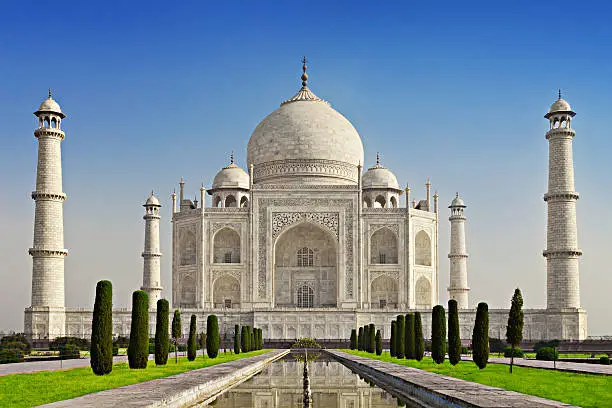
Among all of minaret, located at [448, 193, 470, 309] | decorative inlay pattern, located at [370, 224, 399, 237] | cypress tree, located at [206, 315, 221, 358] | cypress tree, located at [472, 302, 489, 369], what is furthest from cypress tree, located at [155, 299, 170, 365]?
minaret, located at [448, 193, 470, 309]

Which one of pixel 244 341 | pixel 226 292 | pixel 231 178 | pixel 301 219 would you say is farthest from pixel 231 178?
pixel 244 341

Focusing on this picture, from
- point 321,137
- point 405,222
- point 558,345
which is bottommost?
point 558,345

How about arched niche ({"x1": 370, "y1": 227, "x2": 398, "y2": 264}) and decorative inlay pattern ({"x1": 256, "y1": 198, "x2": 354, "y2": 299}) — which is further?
arched niche ({"x1": 370, "y1": 227, "x2": 398, "y2": 264})

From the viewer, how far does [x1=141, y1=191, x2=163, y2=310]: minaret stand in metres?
40.1

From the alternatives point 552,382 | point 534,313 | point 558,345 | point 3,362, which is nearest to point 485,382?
point 552,382

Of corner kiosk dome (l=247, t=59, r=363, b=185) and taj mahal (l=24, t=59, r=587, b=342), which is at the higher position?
corner kiosk dome (l=247, t=59, r=363, b=185)

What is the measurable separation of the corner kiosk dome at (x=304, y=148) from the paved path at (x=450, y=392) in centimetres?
2635

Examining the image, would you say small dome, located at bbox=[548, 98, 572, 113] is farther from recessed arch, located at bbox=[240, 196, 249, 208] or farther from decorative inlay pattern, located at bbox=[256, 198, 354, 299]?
recessed arch, located at bbox=[240, 196, 249, 208]

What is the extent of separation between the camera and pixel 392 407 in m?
9.66

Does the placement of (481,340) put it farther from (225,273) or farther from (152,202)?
(152,202)

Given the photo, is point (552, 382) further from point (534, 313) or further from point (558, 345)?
point (534, 313)

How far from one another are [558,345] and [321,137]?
17.2m

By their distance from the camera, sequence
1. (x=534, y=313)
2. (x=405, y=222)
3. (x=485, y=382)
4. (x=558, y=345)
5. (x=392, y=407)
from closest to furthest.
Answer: (x=392, y=407) → (x=485, y=382) → (x=558, y=345) → (x=534, y=313) → (x=405, y=222)

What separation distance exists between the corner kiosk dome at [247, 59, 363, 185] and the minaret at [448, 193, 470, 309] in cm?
587
